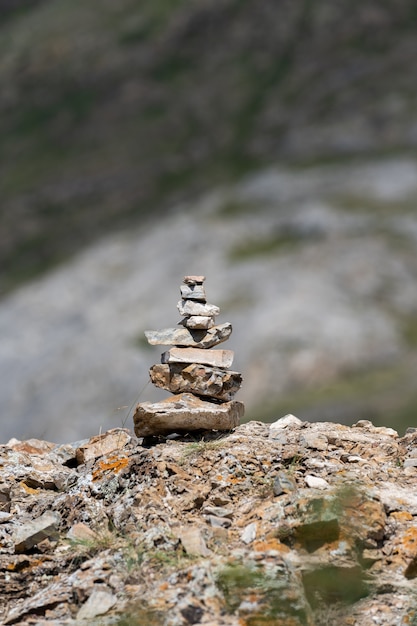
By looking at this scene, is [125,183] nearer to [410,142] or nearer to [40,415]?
[410,142]

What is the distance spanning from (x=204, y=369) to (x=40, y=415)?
8001 centimetres

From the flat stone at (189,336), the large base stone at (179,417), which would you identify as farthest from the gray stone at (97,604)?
the flat stone at (189,336)

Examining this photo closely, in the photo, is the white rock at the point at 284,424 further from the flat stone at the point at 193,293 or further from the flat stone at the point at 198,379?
the flat stone at the point at 193,293

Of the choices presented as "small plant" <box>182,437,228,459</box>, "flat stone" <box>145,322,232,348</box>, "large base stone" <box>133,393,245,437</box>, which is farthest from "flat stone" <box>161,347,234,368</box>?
"small plant" <box>182,437,228,459</box>

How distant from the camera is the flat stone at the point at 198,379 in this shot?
15414mm

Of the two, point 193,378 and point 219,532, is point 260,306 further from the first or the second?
point 219,532

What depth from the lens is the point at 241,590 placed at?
1118cm

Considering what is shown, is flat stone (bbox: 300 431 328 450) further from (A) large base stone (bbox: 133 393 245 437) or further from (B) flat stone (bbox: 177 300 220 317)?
(B) flat stone (bbox: 177 300 220 317)

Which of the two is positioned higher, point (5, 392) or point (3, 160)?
point (3, 160)

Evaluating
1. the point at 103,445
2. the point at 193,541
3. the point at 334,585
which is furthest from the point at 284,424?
the point at 334,585

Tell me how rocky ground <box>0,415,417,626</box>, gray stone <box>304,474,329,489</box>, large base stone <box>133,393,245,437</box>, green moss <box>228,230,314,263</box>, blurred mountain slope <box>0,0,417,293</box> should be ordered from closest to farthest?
rocky ground <box>0,415,417,626</box> → gray stone <box>304,474,329,489</box> → large base stone <box>133,393,245,437</box> → green moss <box>228,230,314,263</box> → blurred mountain slope <box>0,0,417,293</box>

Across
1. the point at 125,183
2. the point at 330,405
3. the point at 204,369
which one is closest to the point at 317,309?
the point at 330,405

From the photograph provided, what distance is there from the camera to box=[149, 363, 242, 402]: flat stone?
50.6 ft

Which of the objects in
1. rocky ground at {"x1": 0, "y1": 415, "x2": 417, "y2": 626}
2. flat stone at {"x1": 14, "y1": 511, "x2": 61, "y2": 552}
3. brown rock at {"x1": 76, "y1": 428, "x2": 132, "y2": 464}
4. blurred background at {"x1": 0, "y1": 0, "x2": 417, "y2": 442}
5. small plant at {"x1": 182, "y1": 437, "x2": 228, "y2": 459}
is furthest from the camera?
blurred background at {"x1": 0, "y1": 0, "x2": 417, "y2": 442}
